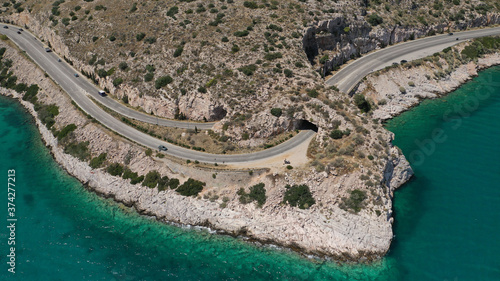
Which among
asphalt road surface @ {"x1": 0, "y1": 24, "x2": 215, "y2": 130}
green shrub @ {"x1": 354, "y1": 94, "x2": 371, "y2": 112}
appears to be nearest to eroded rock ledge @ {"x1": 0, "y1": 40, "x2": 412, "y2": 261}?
asphalt road surface @ {"x1": 0, "y1": 24, "x2": 215, "y2": 130}

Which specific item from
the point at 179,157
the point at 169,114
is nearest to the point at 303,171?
the point at 179,157

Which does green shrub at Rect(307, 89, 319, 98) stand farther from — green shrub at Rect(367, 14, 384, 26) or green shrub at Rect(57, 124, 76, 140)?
green shrub at Rect(57, 124, 76, 140)

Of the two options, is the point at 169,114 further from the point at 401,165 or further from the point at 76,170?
the point at 401,165

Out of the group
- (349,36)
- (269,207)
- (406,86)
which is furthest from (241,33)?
(269,207)

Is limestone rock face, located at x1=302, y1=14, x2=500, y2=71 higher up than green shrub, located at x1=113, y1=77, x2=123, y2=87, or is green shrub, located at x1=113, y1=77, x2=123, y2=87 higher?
limestone rock face, located at x1=302, y1=14, x2=500, y2=71

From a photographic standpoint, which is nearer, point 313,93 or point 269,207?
point 269,207

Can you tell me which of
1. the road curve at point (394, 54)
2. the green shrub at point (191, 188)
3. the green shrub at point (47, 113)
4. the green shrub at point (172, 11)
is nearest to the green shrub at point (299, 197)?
the green shrub at point (191, 188)

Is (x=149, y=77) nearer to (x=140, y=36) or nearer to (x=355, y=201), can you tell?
(x=140, y=36)

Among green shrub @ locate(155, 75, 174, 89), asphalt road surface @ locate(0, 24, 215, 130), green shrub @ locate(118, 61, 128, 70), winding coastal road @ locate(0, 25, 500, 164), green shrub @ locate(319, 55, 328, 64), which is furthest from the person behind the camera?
green shrub @ locate(319, 55, 328, 64)
